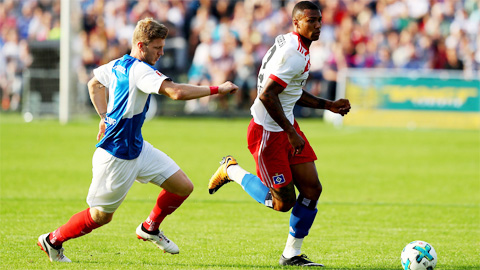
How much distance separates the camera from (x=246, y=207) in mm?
10086

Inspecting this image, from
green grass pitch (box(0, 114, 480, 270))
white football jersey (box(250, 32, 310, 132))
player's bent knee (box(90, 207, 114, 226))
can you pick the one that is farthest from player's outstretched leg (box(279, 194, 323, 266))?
player's bent knee (box(90, 207, 114, 226))

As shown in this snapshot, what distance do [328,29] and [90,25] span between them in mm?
8478

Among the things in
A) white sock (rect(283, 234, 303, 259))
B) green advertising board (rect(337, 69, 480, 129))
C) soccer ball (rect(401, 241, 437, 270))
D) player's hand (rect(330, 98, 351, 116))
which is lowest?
green advertising board (rect(337, 69, 480, 129))

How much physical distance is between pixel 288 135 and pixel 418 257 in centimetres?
154

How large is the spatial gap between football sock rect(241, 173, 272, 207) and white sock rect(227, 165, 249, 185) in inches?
3.2

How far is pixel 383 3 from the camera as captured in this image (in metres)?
25.2

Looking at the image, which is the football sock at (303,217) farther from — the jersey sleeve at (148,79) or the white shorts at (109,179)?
the jersey sleeve at (148,79)

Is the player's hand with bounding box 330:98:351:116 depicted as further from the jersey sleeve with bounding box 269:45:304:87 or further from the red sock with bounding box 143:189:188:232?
the red sock with bounding box 143:189:188:232

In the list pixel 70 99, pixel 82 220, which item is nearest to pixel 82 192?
pixel 82 220

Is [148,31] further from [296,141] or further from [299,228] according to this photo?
[299,228]

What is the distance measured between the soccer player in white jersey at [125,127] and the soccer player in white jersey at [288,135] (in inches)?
28.9

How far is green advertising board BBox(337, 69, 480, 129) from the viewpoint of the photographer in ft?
68.1

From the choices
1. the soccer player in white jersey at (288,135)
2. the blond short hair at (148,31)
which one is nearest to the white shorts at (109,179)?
the blond short hair at (148,31)

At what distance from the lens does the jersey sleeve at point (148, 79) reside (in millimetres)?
5930
